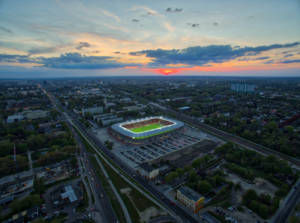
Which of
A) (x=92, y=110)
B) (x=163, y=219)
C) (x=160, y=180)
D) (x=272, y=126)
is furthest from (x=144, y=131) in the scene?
(x=272, y=126)

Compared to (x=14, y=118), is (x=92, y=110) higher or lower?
higher

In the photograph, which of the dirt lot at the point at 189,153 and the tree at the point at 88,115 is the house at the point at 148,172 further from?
the tree at the point at 88,115

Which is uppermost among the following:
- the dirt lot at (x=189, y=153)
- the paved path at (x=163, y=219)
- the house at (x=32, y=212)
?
the dirt lot at (x=189, y=153)

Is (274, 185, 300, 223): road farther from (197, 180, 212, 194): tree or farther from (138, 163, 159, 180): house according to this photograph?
(138, 163, 159, 180): house

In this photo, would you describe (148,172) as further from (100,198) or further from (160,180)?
(100,198)

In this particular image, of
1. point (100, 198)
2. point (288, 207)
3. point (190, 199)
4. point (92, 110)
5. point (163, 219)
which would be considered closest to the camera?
point (163, 219)

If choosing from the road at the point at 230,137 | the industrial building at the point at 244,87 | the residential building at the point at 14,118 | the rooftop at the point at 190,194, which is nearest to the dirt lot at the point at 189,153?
the road at the point at 230,137
